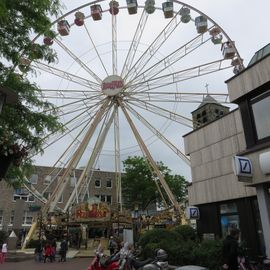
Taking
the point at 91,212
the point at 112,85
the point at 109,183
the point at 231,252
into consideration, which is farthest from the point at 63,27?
the point at 109,183

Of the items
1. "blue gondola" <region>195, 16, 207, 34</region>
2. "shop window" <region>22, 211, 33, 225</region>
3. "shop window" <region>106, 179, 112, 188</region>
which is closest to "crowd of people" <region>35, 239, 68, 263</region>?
"blue gondola" <region>195, 16, 207, 34</region>

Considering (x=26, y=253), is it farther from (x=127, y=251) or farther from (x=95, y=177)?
(x=95, y=177)

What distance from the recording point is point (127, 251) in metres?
10.2

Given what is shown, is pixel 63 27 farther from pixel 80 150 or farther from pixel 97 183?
pixel 97 183

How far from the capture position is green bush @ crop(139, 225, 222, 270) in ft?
35.1

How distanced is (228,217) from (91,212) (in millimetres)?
18319

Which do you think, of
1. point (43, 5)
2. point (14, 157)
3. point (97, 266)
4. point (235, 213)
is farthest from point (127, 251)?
point (43, 5)

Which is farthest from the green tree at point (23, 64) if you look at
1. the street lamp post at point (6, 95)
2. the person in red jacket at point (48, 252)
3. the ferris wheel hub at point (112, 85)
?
the ferris wheel hub at point (112, 85)

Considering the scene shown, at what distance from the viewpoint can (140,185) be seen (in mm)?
46031

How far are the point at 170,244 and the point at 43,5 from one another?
1005 cm

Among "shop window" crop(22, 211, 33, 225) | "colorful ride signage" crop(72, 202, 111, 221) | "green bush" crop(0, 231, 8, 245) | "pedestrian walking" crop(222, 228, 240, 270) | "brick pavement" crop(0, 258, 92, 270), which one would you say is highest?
"shop window" crop(22, 211, 33, 225)

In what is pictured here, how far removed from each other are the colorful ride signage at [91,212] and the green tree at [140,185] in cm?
1539

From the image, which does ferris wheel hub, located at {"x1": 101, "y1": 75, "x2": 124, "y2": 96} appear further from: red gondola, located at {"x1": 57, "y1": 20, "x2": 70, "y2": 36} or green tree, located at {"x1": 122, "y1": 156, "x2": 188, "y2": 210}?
green tree, located at {"x1": 122, "y1": 156, "x2": 188, "y2": 210}

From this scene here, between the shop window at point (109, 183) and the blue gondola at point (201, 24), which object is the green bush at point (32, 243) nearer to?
the blue gondola at point (201, 24)
